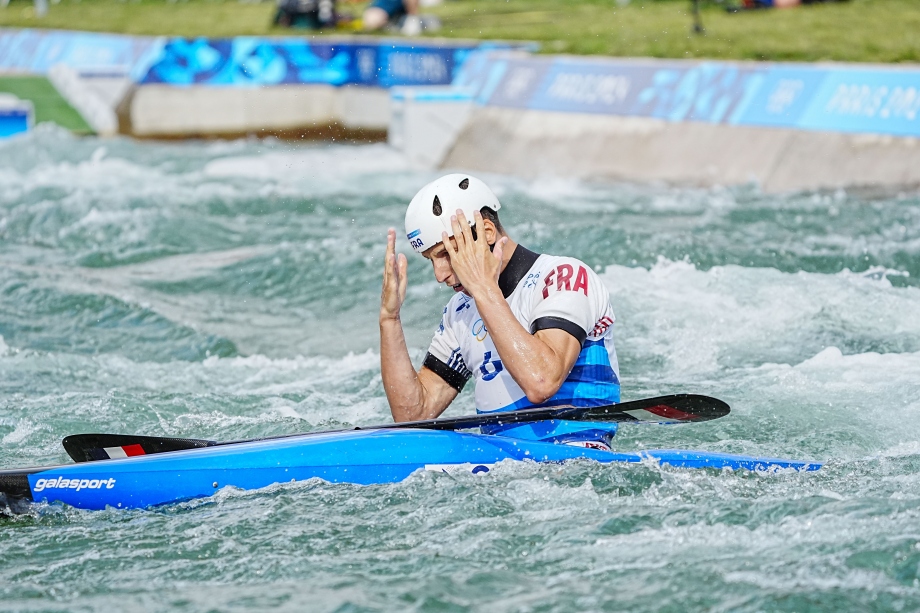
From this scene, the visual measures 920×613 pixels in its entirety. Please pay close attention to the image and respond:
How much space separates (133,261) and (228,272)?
3.70 feet

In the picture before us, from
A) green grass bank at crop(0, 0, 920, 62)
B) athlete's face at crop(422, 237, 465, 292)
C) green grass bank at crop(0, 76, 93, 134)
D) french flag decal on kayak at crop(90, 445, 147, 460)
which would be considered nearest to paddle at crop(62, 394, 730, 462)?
french flag decal on kayak at crop(90, 445, 147, 460)

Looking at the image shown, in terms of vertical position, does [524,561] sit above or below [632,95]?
below

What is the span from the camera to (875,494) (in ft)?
15.1

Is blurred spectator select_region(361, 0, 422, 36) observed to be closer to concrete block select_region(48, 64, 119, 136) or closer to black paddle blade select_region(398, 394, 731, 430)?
concrete block select_region(48, 64, 119, 136)

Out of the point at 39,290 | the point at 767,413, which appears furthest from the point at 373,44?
the point at 767,413

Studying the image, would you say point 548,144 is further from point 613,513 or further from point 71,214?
point 613,513

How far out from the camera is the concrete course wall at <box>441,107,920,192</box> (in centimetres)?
1148

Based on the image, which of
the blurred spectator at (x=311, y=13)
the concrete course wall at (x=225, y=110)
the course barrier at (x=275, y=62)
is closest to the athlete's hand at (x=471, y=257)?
the course barrier at (x=275, y=62)

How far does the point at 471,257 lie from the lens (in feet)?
14.9

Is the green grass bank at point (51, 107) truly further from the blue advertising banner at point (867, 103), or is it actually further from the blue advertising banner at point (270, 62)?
the blue advertising banner at point (867, 103)

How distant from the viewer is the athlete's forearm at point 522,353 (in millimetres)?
4395

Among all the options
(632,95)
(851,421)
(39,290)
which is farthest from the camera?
(632,95)

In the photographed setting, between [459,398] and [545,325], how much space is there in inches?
98.2

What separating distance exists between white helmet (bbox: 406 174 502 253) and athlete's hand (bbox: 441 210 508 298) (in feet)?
0.13
